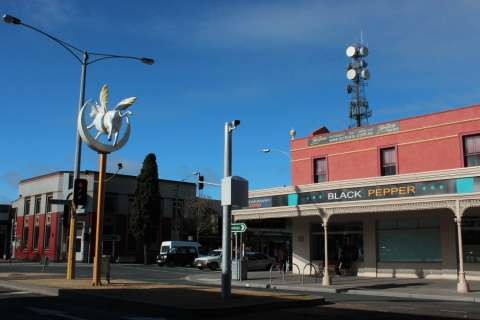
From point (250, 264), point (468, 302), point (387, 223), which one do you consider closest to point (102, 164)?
point (468, 302)

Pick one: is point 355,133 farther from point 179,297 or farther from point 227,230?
point 179,297

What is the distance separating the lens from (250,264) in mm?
42062

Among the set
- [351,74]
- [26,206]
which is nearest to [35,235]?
[26,206]

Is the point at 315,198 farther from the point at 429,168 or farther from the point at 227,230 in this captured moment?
the point at 227,230

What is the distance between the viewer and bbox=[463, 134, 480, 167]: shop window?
2748cm

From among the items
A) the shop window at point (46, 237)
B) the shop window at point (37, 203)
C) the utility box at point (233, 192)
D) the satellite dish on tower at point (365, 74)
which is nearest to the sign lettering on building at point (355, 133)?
the utility box at point (233, 192)

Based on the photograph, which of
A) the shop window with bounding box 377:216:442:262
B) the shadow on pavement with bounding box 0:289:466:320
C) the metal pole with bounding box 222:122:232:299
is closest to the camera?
the shadow on pavement with bounding box 0:289:466:320

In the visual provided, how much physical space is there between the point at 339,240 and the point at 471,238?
7641 millimetres

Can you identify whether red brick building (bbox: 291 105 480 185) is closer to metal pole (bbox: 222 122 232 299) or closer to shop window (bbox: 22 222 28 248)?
metal pole (bbox: 222 122 232 299)

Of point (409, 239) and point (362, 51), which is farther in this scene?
point (362, 51)

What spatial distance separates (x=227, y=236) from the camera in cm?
1616

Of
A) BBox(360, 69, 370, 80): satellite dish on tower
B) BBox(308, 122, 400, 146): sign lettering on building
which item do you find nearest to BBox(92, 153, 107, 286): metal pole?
BBox(308, 122, 400, 146): sign lettering on building

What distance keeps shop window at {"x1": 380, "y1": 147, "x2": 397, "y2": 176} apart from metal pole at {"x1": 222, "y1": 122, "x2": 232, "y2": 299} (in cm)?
1622

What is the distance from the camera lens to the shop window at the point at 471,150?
27484mm
